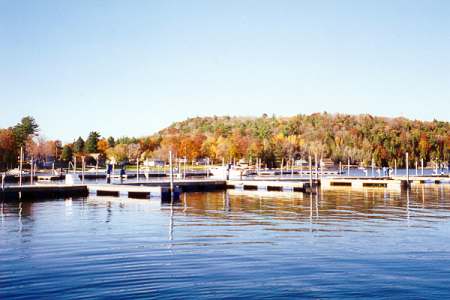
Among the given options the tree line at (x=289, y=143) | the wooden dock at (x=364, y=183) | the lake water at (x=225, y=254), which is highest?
the tree line at (x=289, y=143)

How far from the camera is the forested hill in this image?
431ft

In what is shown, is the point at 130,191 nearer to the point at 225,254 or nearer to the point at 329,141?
the point at 225,254

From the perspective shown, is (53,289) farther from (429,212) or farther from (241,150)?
(241,150)

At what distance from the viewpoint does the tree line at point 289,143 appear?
12444cm

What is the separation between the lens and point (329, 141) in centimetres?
14875

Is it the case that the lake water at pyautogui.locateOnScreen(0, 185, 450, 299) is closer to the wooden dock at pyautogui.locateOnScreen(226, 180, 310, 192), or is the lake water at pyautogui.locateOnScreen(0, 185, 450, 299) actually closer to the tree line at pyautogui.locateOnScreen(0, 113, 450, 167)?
the wooden dock at pyautogui.locateOnScreen(226, 180, 310, 192)

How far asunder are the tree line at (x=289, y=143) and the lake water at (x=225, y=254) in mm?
81130

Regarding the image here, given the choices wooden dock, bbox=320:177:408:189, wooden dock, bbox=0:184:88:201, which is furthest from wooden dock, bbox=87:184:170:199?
wooden dock, bbox=320:177:408:189

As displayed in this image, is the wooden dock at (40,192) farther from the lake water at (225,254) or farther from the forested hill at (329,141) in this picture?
the forested hill at (329,141)

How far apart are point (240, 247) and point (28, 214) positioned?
17.8m

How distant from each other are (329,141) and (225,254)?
134482mm

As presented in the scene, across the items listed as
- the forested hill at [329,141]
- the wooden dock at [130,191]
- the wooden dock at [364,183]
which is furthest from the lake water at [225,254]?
the forested hill at [329,141]

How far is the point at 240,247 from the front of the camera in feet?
63.7

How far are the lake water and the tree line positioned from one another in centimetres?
8113
